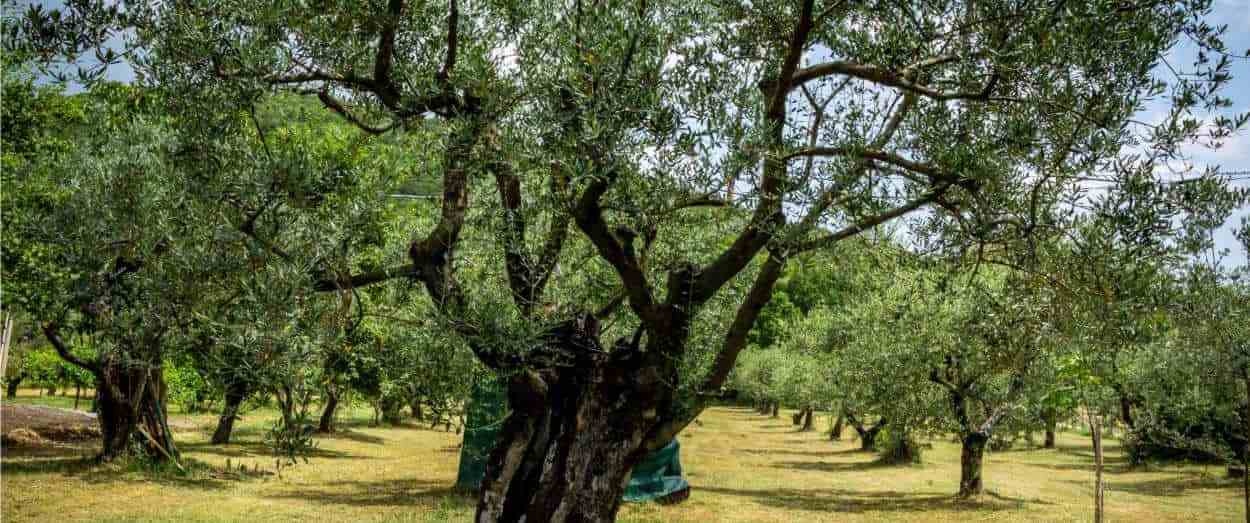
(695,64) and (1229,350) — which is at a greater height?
(695,64)

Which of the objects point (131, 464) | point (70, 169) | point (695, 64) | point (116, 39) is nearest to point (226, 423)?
point (131, 464)

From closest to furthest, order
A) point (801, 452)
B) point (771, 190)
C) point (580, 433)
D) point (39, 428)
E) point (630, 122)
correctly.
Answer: point (630, 122)
point (771, 190)
point (580, 433)
point (39, 428)
point (801, 452)

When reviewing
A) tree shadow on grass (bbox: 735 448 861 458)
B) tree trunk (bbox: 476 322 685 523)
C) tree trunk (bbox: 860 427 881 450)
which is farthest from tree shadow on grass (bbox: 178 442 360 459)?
tree trunk (bbox: 860 427 881 450)

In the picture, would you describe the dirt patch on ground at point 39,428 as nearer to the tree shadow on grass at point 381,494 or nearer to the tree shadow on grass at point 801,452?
the tree shadow on grass at point 381,494

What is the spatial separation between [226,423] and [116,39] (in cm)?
2267

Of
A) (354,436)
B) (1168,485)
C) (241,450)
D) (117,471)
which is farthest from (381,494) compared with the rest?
(1168,485)

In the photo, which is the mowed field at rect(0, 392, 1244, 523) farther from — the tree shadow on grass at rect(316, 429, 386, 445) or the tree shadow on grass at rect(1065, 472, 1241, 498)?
the tree shadow on grass at rect(316, 429, 386, 445)

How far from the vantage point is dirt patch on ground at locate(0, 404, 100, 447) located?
23328 mm

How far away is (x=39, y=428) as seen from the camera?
A: 83.9 ft

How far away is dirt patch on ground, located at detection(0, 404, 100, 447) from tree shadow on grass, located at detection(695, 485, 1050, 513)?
17263 mm

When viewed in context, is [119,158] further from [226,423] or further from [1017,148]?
[226,423]

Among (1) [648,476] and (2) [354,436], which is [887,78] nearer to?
(1) [648,476]

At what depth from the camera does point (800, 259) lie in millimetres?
7742

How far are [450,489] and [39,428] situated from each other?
14.0 metres
